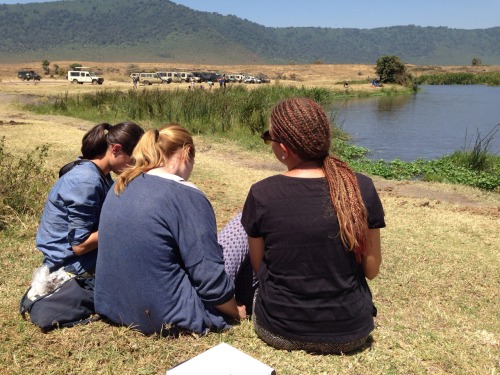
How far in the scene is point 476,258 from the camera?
195 inches

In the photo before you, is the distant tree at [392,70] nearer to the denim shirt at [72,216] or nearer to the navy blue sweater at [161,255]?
the denim shirt at [72,216]

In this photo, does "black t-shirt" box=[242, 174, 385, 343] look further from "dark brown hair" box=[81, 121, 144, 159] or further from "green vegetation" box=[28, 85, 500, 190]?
"green vegetation" box=[28, 85, 500, 190]

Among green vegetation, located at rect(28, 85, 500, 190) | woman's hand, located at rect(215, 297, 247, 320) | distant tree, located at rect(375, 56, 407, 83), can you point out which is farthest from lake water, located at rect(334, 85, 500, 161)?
distant tree, located at rect(375, 56, 407, 83)

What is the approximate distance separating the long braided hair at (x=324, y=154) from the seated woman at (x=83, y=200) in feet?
3.31

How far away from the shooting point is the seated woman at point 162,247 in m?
2.46

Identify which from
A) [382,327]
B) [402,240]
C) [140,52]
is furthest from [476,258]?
[140,52]

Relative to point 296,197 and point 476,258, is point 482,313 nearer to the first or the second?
point 476,258

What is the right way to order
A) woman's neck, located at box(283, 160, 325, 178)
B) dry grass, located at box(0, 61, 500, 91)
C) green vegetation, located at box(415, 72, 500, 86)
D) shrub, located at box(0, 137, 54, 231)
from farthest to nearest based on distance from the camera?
green vegetation, located at box(415, 72, 500, 86) → dry grass, located at box(0, 61, 500, 91) → shrub, located at box(0, 137, 54, 231) → woman's neck, located at box(283, 160, 325, 178)

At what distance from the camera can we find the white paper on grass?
89.1 inches

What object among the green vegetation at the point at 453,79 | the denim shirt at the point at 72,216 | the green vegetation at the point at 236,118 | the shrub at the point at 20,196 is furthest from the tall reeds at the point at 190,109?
the green vegetation at the point at 453,79

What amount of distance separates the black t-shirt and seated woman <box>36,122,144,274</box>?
3.17 feet

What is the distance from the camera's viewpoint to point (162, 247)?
248cm

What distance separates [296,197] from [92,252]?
4.39 ft

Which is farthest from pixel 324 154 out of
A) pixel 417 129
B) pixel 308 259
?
pixel 417 129
